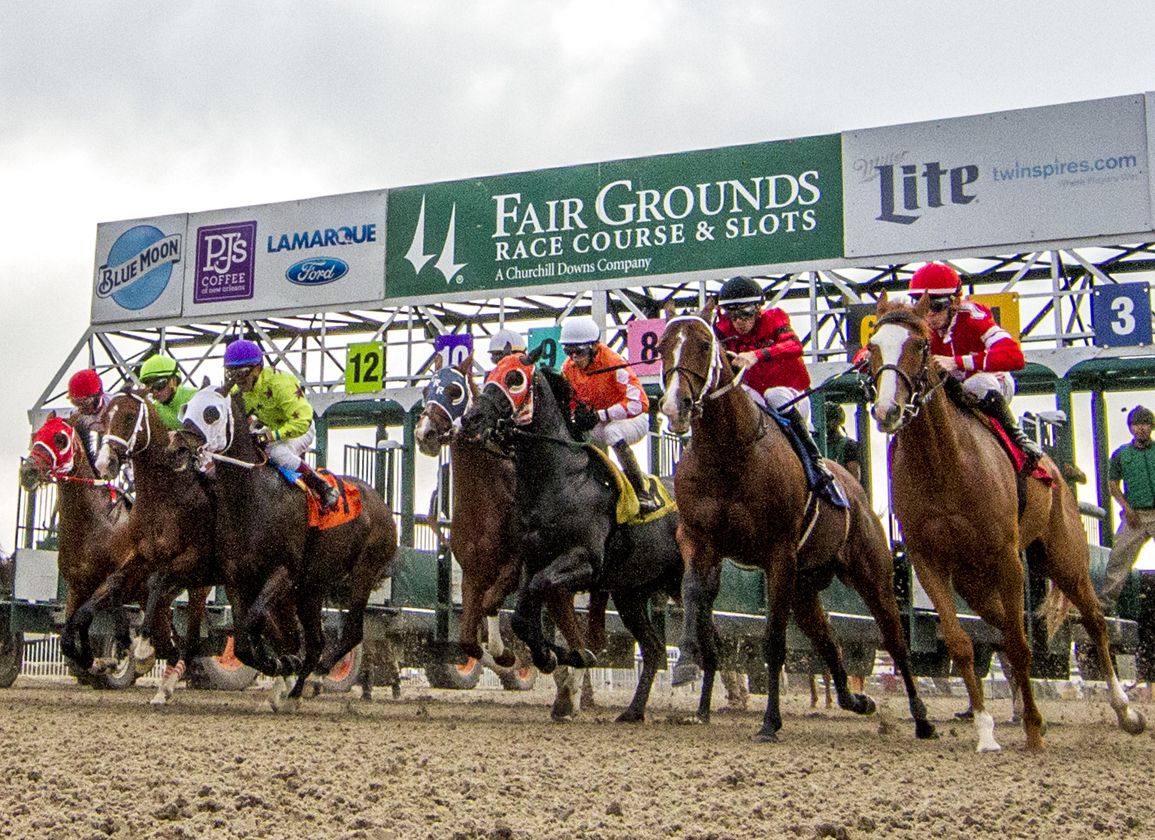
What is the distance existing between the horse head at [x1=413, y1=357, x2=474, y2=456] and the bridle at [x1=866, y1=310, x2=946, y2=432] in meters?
2.40

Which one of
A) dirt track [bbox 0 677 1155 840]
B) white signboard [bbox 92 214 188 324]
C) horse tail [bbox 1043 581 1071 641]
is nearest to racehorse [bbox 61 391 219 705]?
dirt track [bbox 0 677 1155 840]

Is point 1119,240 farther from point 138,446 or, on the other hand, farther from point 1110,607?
point 138,446

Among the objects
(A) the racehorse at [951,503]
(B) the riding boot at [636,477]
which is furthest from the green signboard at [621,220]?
(A) the racehorse at [951,503]

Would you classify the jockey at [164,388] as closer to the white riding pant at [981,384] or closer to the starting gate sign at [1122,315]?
the white riding pant at [981,384]

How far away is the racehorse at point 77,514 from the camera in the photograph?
9.85 meters

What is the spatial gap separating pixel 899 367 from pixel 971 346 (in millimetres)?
1173

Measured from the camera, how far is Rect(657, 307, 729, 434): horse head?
22.1 ft

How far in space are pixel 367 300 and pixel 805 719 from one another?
11.8m

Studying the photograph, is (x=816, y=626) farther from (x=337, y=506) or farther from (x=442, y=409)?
(x=337, y=506)

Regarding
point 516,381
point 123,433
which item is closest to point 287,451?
point 123,433

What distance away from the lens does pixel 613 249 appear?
18.9 metres

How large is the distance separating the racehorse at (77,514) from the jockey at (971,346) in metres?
5.83

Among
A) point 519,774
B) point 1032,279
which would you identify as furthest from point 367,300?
point 519,774

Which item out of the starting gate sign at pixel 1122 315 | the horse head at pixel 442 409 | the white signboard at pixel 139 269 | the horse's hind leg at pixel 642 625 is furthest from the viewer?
the white signboard at pixel 139 269
